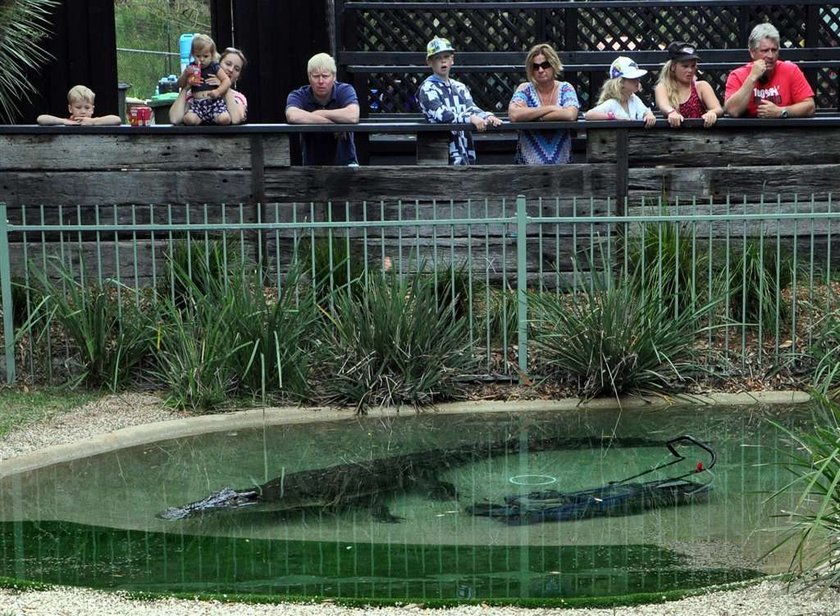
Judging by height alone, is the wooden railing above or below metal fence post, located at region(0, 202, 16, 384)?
above

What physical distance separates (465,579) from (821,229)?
5789mm

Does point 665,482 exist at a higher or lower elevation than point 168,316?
lower

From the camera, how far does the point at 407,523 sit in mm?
6480

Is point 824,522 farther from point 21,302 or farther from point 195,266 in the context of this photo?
point 21,302

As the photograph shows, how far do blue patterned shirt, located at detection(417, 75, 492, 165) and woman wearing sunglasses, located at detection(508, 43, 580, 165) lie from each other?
31 cm

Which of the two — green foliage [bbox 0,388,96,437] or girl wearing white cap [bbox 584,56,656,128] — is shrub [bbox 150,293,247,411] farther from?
girl wearing white cap [bbox 584,56,656,128]

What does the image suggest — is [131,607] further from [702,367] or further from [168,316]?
[702,367]

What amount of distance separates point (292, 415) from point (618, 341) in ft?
6.81

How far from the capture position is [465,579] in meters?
5.62

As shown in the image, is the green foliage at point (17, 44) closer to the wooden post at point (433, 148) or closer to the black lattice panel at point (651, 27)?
the wooden post at point (433, 148)

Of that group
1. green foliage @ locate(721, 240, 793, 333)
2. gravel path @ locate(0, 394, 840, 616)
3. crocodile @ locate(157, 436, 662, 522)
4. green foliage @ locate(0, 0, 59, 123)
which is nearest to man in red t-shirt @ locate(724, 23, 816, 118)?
green foliage @ locate(721, 240, 793, 333)

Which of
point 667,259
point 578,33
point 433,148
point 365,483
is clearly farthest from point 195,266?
point 578,33

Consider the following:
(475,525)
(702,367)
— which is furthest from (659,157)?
(475,525)

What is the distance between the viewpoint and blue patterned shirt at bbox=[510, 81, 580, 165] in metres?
10.4
